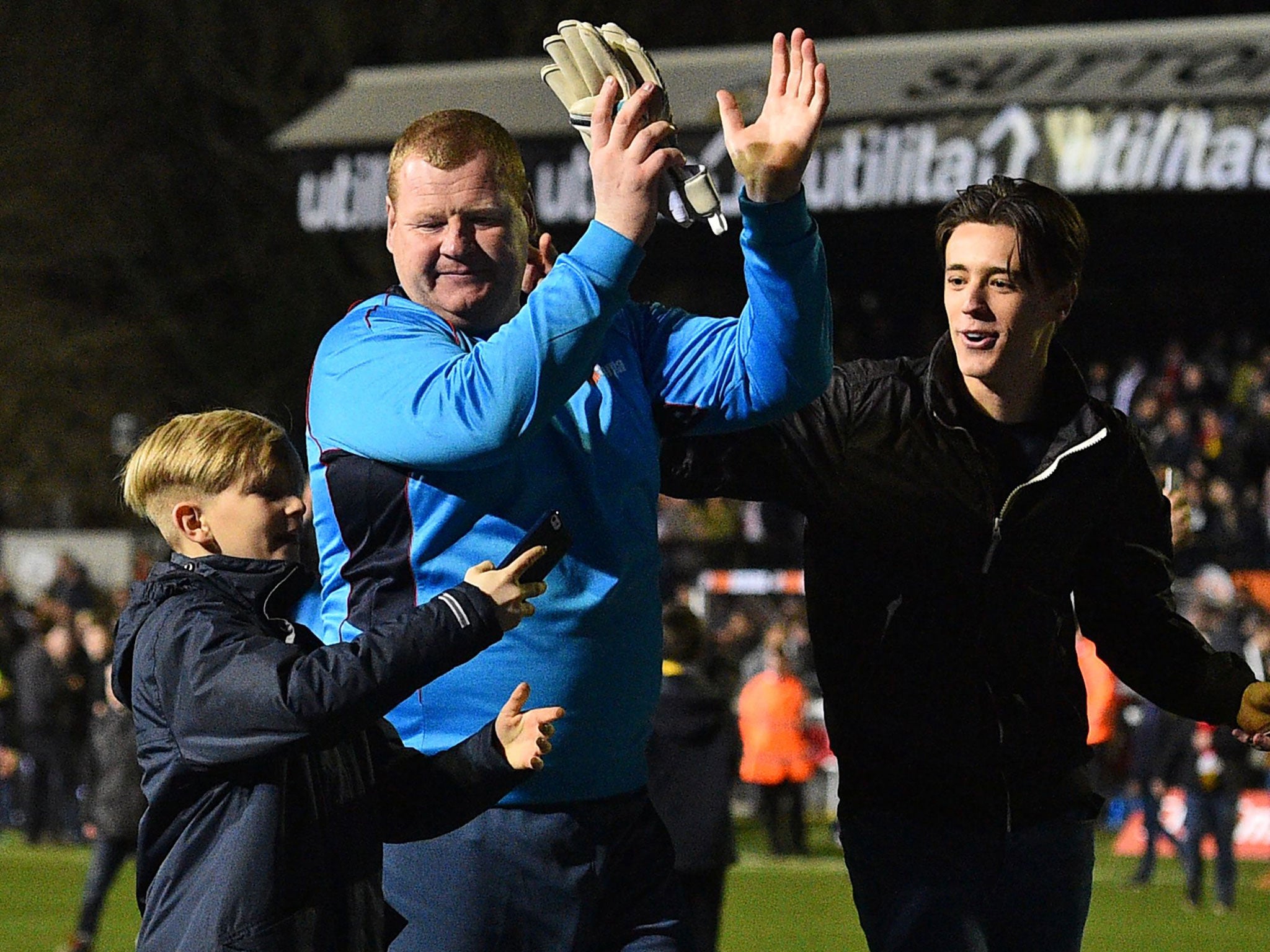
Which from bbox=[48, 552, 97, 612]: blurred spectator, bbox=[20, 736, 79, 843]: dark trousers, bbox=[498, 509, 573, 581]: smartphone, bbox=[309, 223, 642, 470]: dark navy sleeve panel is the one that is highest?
bbox=[309, 223, 642, 470]: dark navy sleeve panel

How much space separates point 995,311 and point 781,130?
787mm

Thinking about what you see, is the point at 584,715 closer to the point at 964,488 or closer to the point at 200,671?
the point at 200,671

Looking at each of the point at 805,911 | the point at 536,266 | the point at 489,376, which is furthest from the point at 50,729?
the point at 489,376

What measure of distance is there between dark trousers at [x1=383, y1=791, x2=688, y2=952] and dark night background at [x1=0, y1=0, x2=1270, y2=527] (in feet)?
87.2

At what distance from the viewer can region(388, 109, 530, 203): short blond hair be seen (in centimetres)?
328

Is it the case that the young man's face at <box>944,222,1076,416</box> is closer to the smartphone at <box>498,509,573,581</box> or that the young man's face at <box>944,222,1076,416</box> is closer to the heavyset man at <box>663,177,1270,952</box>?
the heavyset man at <box>663,177,1270,952</box>

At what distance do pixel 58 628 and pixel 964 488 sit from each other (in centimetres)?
1519

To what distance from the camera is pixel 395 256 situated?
338 centimetres

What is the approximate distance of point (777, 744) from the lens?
52.4 ft

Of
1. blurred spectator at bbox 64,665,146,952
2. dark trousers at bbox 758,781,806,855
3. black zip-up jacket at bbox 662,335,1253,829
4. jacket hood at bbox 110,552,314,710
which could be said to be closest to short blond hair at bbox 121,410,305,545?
jacket hood at bbox 110,552,314,710

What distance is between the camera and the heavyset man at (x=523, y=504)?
3209 mm

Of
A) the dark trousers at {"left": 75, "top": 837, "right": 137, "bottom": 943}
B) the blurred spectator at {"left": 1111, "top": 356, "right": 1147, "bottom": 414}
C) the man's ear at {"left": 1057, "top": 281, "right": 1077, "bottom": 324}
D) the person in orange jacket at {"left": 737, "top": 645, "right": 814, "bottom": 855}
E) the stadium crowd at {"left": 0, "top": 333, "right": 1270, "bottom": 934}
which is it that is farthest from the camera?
the blurred spectator at {"left": 1111, "top": 356, "right": 1147, "bottom": 414}

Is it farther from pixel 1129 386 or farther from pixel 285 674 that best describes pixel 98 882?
pixel 1129 386

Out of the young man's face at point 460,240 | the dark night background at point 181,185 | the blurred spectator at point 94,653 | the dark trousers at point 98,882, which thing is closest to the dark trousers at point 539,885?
the young man's face at point 460,240
